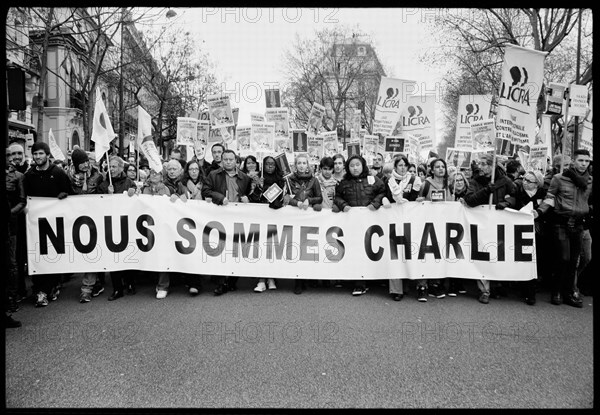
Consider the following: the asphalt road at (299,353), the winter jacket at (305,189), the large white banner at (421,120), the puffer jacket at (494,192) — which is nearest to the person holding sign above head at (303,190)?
the winter jacket at (305,189)

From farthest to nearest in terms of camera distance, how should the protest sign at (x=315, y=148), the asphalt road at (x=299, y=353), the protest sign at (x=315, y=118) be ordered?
the protest sign at (x=315, y=148)
the protest sign at (x=315, y=118)
the asphalt road at (x=299, y=353)

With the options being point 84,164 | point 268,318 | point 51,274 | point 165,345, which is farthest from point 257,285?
point 84,164

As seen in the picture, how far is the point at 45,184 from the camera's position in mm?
6152

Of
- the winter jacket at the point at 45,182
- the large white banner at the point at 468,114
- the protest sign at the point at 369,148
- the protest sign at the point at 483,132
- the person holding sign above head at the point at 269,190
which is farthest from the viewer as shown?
the protest sign at the point at 369,148

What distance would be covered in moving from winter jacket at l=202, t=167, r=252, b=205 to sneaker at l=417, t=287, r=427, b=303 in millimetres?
2827

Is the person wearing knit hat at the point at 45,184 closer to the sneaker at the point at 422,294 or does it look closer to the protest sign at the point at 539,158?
the sneaker at the point at 422,294

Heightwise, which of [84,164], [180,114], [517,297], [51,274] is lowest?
[517,297]

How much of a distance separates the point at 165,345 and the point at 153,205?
2.54 m

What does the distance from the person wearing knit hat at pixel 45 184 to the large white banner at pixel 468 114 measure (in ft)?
26.6

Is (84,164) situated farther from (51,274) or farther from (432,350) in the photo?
(432,350)

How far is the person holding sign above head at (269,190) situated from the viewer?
6.50 m

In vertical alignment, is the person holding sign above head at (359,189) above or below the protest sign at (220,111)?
below
